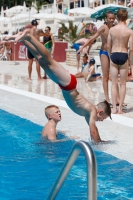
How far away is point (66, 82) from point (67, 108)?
335 cm

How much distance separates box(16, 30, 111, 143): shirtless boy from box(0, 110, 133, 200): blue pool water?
0.45m

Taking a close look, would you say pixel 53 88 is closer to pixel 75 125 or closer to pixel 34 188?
pixel 75 125

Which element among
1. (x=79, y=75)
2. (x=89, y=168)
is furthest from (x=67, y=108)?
(x=89, y=168)

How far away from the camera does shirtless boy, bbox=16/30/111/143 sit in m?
4.79

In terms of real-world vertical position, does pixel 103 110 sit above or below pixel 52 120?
above

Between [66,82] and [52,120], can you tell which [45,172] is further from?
[52,120]

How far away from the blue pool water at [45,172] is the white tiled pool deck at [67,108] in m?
0.37

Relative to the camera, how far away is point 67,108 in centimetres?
822

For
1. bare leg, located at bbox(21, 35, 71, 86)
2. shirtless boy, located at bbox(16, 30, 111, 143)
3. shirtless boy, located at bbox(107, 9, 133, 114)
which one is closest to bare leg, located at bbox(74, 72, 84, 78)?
shirtless boy, located at bbox(107, 9, 133, 114)

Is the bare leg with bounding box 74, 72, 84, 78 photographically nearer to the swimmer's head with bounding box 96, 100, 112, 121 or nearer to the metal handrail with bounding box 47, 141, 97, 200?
the swimmer's head with bounding box 96, 100, 112, 121

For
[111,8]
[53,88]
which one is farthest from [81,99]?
[111,8]

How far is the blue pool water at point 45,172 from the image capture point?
383 cm

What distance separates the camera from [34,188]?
397cm

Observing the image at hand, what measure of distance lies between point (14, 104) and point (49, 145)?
10.8 ft
